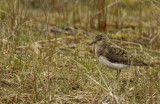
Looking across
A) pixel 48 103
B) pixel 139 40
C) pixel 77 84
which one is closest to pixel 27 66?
pixel 77 84

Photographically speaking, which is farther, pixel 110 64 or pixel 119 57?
pixel 119 57

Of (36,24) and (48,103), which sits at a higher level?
(36,24)

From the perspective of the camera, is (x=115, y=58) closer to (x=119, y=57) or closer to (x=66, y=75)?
(x=119, y=57)

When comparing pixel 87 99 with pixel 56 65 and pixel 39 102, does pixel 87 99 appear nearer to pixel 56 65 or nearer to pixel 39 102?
pixel 39 102

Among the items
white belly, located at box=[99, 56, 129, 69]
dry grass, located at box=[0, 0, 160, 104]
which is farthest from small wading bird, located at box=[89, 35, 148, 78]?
dry grass, located at box=[0, 0, 160, 104]

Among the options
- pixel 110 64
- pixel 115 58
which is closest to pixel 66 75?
pixel 110 64

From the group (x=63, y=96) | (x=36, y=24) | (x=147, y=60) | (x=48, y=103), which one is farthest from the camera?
(x=36, y=24)

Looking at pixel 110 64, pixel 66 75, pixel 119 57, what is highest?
pixel 119 57

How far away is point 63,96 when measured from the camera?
5.07 meters

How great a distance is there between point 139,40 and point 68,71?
342 cm

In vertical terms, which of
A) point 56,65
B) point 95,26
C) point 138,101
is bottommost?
point 138,101

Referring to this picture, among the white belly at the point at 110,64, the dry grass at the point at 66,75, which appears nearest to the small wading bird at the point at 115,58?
the white belly at the point at 110,64

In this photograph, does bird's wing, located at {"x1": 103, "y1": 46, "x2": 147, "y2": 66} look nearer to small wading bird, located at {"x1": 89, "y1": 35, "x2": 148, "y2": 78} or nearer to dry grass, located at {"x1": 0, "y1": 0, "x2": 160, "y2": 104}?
small wading bird, located at {"x1": 89, "y1": 35, "x2": 148, "y2": 78}

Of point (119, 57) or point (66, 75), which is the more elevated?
point (119, 57)
